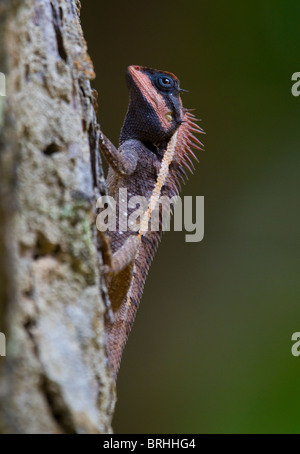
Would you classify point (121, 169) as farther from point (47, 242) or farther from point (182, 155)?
point (47, 242)

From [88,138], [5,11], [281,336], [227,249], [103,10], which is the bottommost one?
[281,336]

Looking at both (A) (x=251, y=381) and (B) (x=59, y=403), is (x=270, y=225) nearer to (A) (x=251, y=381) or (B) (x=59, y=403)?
(A) (x=251, y=381)

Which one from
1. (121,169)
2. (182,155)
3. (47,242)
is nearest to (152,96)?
(182,155)

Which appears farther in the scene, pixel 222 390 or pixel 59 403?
pixel 222 390

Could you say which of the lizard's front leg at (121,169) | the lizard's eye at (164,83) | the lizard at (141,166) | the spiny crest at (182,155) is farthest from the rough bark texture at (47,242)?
the lizard's eye at (164,83)

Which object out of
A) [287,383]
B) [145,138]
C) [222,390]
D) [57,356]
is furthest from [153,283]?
[57,356]

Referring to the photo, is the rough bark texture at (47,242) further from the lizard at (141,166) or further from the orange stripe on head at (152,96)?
the orange stripe on head at (152,96)

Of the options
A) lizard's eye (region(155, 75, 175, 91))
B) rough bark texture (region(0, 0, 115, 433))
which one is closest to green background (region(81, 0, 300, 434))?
lizard's eye (region(155, 75, 175, 91))
